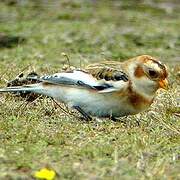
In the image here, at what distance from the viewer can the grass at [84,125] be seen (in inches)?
197

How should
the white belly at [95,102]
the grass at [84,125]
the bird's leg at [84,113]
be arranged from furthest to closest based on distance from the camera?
the bird's leg at [84,113] < the white belly at [95,102] < the grass at [84,125]

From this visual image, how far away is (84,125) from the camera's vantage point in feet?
19.9

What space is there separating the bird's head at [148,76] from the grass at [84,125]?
292 millimetres

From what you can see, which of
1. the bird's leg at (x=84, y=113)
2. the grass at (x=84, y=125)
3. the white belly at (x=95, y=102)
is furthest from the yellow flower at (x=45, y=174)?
the bird's leg at (x=84, y=113)

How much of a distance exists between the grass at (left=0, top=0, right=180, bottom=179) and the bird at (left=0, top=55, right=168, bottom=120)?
134 mm

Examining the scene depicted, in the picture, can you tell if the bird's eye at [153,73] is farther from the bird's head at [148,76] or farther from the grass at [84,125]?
the grass at [84,125]

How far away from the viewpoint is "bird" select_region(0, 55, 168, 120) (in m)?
6.06

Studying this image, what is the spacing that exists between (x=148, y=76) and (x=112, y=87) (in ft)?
0.98

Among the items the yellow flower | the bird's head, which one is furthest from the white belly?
the yellow flower

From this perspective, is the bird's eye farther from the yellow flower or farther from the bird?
the yellow flower

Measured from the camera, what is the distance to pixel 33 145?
542 cm

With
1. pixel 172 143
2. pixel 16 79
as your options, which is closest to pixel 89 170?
pixel 172 143

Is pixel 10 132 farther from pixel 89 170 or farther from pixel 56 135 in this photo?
pixel 89 170

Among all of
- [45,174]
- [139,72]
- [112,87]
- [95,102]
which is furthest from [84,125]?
[45,174]
